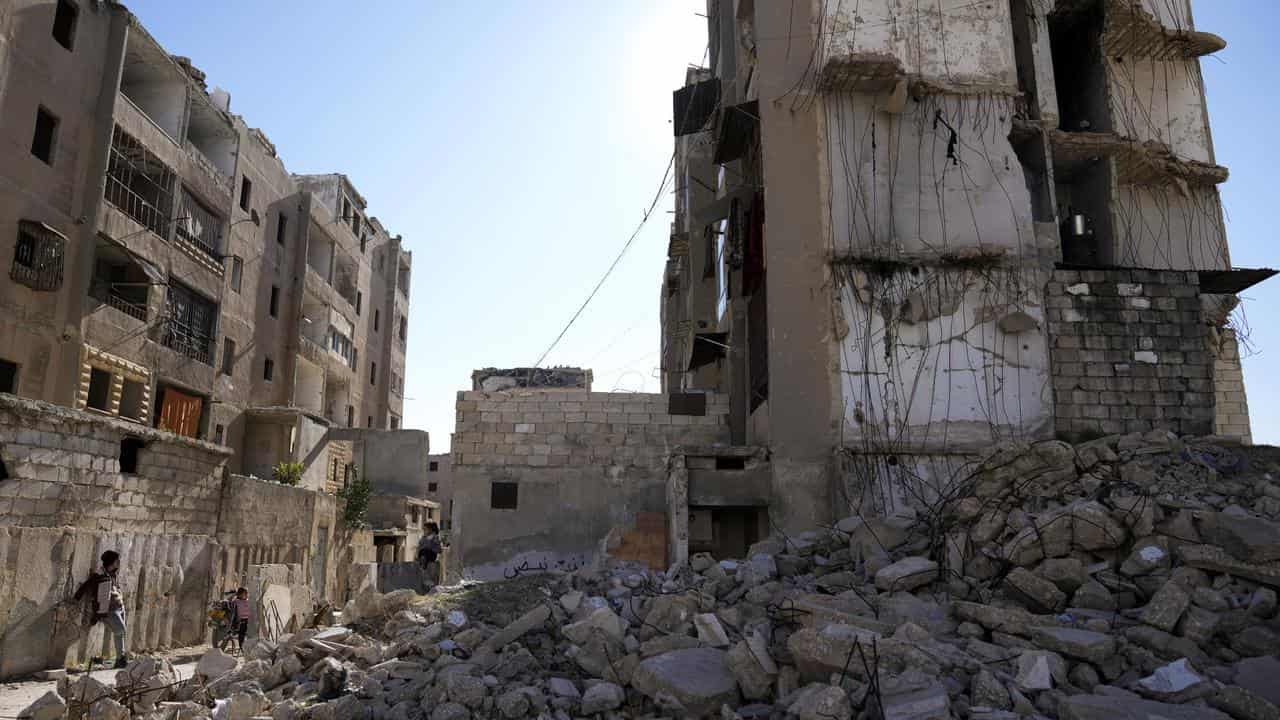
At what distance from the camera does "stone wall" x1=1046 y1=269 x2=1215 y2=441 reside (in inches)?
563

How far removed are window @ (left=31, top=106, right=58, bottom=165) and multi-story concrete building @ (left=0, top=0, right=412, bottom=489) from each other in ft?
0.16

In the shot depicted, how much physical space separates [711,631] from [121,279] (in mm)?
23335

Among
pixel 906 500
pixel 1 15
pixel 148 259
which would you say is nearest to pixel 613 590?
pixel 906 500

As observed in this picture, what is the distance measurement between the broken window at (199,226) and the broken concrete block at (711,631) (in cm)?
2424

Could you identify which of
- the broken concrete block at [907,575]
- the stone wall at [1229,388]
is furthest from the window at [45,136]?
the stone wall at [1229,388]

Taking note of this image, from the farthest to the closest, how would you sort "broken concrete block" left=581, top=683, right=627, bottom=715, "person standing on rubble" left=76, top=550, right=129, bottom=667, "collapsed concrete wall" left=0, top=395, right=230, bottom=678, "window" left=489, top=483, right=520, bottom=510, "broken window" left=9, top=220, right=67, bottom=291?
"broken window" left=9, top=220, right=67, bottom=291 → "window" left=489, top=483, right=520, bottom=510 → "collapsed concrete wall" left=0, top=395, right=230, bottom=678 → "person standing on rubble" left=76, top=550, right=129, bottom=667 → "broken concrete block" left=581, top=683, right=627, bottom=715

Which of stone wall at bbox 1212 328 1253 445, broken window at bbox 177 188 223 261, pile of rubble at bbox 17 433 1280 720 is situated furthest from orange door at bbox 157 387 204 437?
stone wall at bbox 1212 328 1253 445

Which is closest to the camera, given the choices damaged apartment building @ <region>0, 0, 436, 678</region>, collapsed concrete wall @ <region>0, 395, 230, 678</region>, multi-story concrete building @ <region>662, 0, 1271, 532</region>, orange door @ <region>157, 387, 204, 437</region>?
collapsed concrete wall @ <region>0, 395, 230, 678</region>

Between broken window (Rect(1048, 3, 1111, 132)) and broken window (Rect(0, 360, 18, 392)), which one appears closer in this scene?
broken window (Rect(1048, 3, 1111, 132))

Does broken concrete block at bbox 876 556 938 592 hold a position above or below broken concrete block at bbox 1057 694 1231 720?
above

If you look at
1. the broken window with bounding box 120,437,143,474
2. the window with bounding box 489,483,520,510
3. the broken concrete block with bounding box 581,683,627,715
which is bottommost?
the broken concrete block with bounding box 581,683,627,715

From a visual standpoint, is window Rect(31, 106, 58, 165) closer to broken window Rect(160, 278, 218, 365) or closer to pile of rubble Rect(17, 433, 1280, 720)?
broken window Rect(160, 278, 218, 365)

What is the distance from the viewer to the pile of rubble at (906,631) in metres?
5.68

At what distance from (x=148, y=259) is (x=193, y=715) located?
2019 cm
